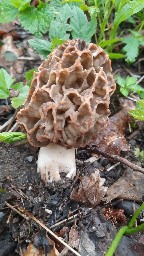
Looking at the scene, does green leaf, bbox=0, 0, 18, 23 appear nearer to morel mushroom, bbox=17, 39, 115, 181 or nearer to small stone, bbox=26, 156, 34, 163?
morel mushroom, bbox=17, 39, 115, 181

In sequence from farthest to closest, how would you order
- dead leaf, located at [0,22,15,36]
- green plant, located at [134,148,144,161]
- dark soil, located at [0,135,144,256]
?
dead leaf, located at [0,22,15,36]
green plant, located at [134,148,144,161]
dark soil, located at [0,135,144,256]

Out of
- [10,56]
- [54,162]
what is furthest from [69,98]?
[10,56]

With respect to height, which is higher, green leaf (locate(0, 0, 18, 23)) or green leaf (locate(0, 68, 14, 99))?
green leaf (locate(0, 0, 18, 23))

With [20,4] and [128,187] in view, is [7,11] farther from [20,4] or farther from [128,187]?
[128,187]

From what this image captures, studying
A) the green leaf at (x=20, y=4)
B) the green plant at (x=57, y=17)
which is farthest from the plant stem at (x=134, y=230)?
the green leaf at (x=20, y=4)

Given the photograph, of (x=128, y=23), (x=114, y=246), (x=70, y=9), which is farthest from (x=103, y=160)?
(x=128, y=23)

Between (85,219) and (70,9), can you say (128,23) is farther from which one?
(85,219)

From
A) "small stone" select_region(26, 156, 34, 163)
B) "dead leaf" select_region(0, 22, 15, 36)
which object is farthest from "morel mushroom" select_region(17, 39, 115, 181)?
"dead leaf" select_region(0, 22, 15, 36)
